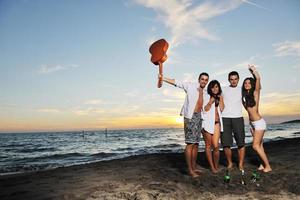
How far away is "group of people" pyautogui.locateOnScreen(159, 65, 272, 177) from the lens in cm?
660

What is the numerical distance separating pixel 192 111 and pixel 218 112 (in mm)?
711

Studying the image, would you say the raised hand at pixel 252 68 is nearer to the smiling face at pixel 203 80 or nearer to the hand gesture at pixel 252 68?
the hand gesture at pixel 252 68

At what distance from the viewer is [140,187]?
5828 mm

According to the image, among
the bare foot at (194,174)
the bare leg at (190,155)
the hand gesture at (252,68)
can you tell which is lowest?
the bare foot at (194,174)

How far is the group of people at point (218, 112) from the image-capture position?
6.60 meters

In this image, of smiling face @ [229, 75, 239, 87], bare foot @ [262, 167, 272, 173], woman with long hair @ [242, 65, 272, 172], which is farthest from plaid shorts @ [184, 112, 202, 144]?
bare foot @ [262, 167, 272, 173]

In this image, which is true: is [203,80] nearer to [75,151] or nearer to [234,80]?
[234,80]

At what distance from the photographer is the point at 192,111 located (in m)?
6.58

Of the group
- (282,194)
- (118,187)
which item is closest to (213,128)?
(282,194)

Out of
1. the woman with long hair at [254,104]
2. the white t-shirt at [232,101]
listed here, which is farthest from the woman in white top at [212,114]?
the woman with long hair at [254,104]

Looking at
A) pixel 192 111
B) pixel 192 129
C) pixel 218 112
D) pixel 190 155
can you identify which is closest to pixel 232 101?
pixel 218 112

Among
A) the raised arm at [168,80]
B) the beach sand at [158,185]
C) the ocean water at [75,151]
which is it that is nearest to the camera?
the beach sand at [158,185]

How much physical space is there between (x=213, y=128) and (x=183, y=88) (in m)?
1.17

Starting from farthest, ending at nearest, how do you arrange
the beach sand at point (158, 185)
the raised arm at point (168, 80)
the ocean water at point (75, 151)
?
1. the ocean water at point (75, 151)
2. the raised arm at point (168, 80)
3. the beach sand at point (158, 185)
